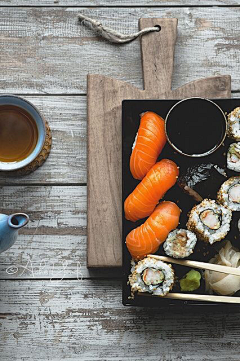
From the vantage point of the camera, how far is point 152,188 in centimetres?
125

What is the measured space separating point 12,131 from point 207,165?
0.49m

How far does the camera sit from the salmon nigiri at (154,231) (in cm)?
125

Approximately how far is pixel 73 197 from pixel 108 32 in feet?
1.46

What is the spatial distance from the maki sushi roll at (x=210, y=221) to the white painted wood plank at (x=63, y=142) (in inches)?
12.3

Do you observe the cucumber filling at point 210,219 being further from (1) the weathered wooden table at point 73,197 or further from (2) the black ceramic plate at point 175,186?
(1) the weathered wooden table at point 73,197

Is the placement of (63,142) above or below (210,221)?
above

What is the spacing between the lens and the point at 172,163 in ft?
4.18

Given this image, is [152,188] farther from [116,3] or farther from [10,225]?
[116,3]

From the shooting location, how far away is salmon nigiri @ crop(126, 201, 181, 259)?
1254mm

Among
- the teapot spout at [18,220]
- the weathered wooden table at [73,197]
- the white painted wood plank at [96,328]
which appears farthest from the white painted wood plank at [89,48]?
the white painted wood plank at [96,328]

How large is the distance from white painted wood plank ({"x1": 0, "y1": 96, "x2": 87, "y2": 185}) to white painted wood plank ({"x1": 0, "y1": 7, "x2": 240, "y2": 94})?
0.11 ft

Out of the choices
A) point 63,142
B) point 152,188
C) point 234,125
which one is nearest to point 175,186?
point 152,188

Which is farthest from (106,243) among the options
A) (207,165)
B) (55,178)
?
(207,165)

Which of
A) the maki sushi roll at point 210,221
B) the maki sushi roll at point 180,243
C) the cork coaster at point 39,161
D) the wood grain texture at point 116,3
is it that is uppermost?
the wood grain texture at point 116,3
